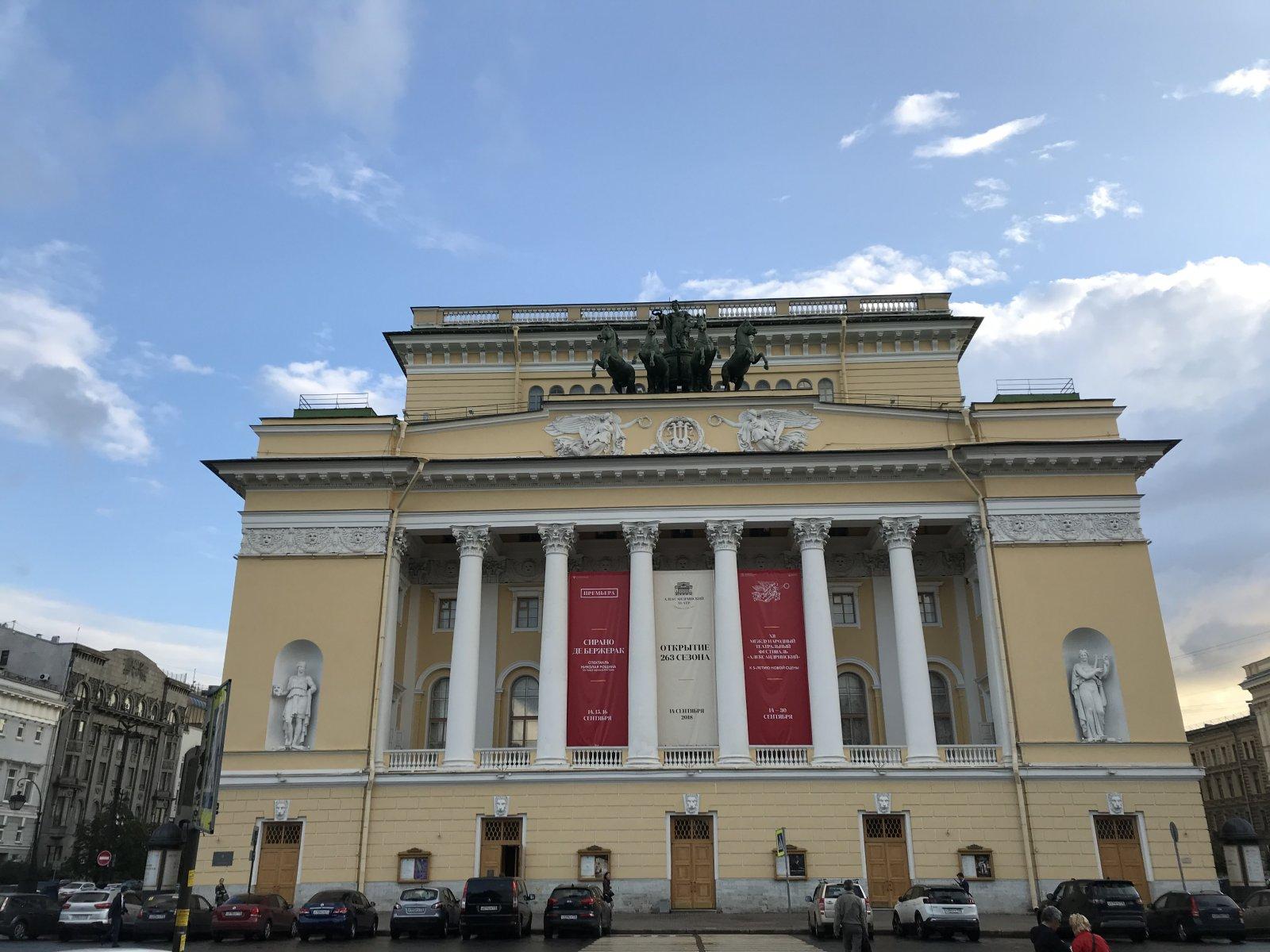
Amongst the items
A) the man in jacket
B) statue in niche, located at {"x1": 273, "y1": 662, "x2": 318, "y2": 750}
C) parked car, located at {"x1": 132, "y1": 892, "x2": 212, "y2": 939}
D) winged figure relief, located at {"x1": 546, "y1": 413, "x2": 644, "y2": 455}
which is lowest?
parked car, located at {"x1": 132, "y1": 892, "x2": 212, "y2": 939}

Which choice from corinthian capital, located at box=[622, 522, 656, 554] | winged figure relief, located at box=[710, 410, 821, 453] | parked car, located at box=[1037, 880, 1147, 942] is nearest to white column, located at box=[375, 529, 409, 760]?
corinthian capital, located at box=[622, 522, 656, 554]

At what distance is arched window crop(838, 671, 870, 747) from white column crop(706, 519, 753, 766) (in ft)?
16.8

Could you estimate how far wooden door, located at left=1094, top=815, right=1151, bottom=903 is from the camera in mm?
27297

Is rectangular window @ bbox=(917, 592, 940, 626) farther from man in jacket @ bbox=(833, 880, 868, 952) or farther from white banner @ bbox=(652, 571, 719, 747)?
man in jacket @ bbox=(833, 880, 868, 952)

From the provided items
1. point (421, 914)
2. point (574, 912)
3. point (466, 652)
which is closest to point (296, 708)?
point (466, 652)

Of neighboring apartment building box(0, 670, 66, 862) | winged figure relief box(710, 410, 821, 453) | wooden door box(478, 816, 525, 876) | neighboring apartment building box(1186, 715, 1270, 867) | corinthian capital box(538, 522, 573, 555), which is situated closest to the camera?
wooden door box(478, 816, 525, 876)

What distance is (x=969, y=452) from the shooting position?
3097 cm

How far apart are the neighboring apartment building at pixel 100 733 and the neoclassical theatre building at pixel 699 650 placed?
130ft

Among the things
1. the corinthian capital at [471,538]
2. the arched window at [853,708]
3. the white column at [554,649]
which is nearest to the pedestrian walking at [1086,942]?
the white column at [554,649]

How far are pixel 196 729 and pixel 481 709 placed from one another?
75479 mm

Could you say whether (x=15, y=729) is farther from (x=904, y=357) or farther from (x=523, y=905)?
(x=904, y=357)

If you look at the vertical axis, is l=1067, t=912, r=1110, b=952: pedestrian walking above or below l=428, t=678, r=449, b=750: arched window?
below

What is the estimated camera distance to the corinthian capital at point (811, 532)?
31266 millimetres

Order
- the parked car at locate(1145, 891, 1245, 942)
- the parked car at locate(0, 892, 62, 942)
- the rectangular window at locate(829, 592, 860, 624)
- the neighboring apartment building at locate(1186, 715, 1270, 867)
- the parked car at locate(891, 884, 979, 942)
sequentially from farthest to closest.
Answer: the neighboring apartment building at locate(1186, 715, 1270, 867), the rectangular window at locate(829, 592, 860, 624), the parked car at locate(0, 892, 62, 942), the parked car at locate(1145, 891, 1245, 942), the parked car at locate(891, 884, 979, 942)
